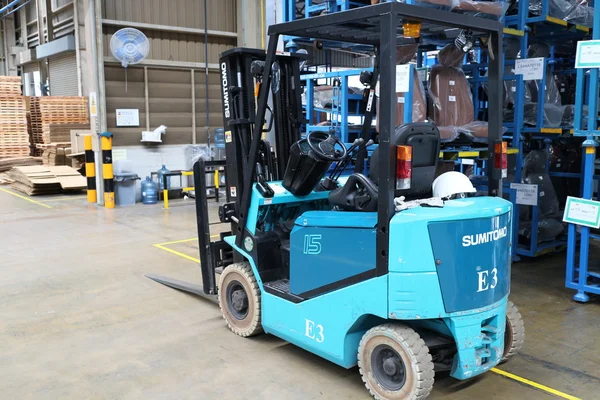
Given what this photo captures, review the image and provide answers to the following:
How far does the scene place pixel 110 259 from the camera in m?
7.25

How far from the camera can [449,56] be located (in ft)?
21.2

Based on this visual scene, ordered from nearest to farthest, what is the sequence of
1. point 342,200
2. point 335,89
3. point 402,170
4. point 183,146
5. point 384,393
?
point 402,170
point 384,393
point 342,200
point 335,89
point 183,146

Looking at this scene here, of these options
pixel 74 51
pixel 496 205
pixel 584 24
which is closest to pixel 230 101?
pixel 496 205

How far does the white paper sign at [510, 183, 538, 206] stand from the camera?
6.88 metres

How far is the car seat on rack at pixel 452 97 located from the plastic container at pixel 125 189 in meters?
7.67

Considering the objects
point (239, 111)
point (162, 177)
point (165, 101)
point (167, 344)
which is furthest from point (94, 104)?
point (167, 344)

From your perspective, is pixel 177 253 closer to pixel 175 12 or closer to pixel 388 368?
pixel 388 368

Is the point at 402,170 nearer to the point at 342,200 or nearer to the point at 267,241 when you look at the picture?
the point at 342,200

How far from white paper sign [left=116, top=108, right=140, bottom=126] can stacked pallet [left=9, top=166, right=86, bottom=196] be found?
2.61 meters

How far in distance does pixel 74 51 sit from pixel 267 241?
1404cm

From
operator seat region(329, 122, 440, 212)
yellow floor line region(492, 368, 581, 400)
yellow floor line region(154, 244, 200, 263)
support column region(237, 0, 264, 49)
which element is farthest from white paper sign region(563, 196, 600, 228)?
support column region(237, 0, 264, 49)

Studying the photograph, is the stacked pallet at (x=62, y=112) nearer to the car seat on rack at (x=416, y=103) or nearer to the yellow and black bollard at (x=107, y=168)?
the yellow and black bollard at (x=107, y=168)

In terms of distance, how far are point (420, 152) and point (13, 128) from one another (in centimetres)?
1686

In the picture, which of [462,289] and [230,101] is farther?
[230,101]
